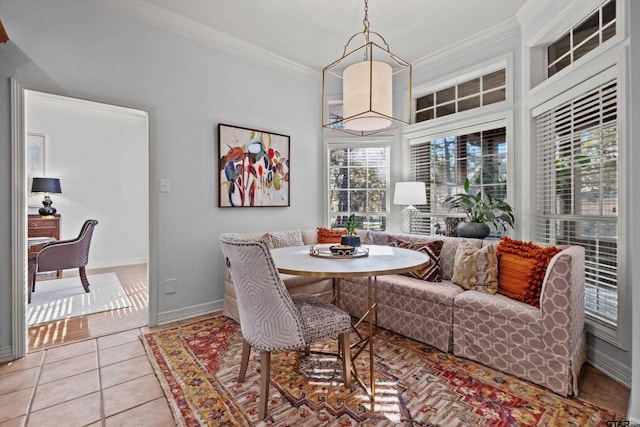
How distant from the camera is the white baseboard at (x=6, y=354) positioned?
2.21 meters

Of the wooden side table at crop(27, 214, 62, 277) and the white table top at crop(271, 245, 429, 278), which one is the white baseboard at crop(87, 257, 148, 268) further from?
the white table top at crop(271, 245, 429, 278)

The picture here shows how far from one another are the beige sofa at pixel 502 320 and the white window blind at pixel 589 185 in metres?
0.29

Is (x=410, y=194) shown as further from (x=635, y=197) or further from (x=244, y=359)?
(x=244, y=359)

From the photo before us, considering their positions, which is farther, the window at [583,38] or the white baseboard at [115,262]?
the white baseboard at [115,262]

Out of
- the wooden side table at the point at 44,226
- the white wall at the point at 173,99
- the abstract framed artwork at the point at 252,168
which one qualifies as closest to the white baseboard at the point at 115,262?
the wooden side table at the point at 44,226

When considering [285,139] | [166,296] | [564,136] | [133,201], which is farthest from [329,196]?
[133,201]

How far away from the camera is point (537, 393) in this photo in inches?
70.4

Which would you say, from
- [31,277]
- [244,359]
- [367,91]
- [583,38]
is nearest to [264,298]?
[244,359]

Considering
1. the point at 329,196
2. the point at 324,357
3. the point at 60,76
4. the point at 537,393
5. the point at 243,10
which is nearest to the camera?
the point at 537,393

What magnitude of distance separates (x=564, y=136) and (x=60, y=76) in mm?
4074

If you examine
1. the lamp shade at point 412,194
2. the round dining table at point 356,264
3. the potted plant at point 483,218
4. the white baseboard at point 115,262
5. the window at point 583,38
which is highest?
the window at point 583,38

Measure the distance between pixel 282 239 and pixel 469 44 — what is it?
2.96m

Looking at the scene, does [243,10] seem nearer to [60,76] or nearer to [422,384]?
[60,76]

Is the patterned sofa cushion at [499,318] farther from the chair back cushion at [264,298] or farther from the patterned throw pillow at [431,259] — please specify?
the chair back cushion at [264,298]
